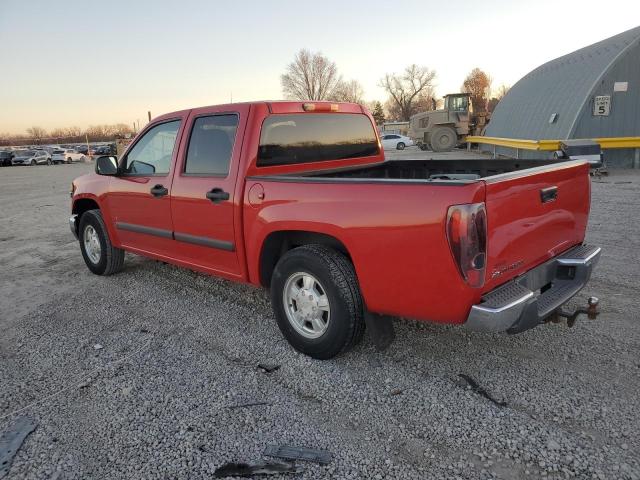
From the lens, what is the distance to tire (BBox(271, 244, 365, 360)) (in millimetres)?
3234

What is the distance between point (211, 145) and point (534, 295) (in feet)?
9.40

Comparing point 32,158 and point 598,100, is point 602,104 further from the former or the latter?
point 32,158

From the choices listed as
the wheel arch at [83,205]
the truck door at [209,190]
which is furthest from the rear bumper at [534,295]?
the wheel arch at [83,205]

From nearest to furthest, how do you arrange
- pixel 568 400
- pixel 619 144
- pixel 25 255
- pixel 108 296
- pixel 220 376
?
pixel 568 400
pixel 220 376
pixel 108 296
pixel 25 255
pixel 619 144

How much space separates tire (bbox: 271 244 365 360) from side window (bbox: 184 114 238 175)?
106 centimetres

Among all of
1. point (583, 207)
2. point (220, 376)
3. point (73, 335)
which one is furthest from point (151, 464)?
point (583, 207)

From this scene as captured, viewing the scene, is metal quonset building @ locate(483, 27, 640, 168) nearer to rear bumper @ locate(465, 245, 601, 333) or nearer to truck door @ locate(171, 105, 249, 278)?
rear bumper @ locate(465, 245, 601, 333)

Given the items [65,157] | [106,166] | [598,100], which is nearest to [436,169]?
[106,166]

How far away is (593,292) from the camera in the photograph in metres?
4.66

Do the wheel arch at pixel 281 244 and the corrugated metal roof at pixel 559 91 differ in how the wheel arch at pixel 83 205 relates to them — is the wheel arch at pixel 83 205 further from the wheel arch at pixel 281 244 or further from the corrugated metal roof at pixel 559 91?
the corrugated metal roof at pixel 559 91

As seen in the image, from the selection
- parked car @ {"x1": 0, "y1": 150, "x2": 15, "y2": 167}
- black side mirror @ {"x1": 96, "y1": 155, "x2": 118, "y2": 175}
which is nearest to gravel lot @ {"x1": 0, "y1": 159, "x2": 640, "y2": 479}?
black side mirror @ {"x1": 96, "y1": 155, "x2": 118, "y2": 175}

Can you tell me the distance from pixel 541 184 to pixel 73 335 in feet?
13.1

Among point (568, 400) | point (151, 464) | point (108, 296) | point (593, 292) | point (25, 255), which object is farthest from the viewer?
point (25, 255)

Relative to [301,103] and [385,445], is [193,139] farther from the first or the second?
[385,445]
